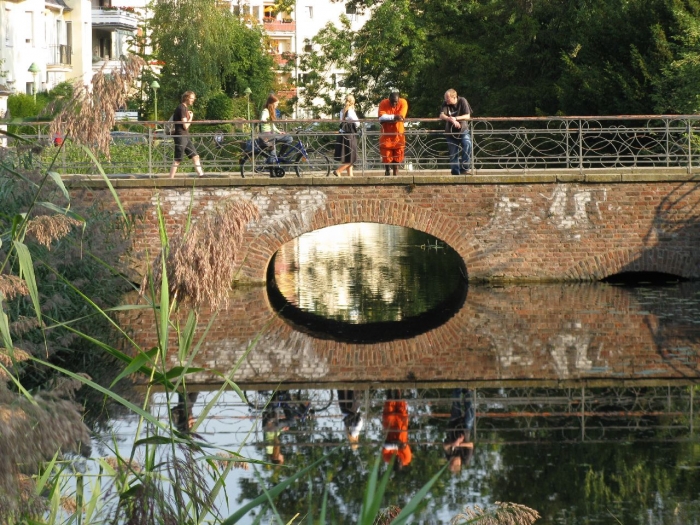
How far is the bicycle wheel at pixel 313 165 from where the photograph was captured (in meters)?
18.6

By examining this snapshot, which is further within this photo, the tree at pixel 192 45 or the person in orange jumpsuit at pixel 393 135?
the tree at pixel 192 45

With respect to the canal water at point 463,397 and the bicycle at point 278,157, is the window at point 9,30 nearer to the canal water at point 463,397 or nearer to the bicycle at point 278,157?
the bicycle at point 278,157

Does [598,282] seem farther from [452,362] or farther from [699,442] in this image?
[699,442]

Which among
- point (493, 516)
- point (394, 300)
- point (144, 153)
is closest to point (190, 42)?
point (144, 153)

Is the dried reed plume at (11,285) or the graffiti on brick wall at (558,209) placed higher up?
the dried reed plume at (11,285)

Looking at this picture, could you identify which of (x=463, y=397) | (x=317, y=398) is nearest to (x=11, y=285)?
(x=317, y=398)

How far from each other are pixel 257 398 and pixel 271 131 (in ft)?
27.5

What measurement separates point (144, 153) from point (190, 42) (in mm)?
29808

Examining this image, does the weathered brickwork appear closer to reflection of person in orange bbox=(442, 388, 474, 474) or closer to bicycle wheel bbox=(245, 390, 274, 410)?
bicycle wheel bbox=(245, 390, 274, 410)

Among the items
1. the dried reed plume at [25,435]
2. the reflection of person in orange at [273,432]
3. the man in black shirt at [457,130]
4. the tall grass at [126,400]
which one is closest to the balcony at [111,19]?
the man in black shirt at [457,130]

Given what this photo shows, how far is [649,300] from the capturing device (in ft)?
54.9

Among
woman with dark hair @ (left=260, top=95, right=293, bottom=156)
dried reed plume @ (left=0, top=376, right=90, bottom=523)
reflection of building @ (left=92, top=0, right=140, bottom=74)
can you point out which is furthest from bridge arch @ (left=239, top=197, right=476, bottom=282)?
reflection of building @ (left=92, top=0, right=140, bottom=74)

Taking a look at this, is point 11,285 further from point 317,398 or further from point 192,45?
point 192,45

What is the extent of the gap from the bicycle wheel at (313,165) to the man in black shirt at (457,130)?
183 cm
